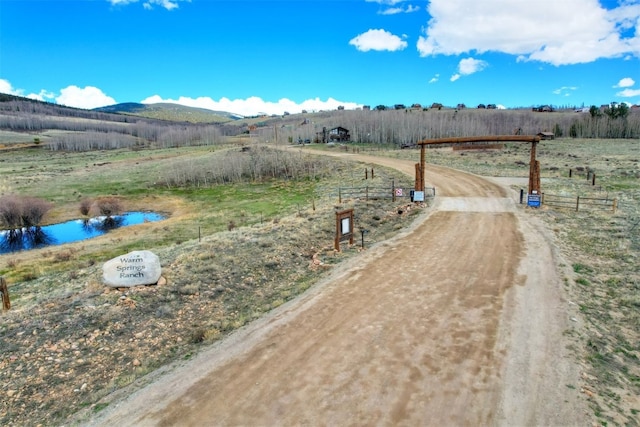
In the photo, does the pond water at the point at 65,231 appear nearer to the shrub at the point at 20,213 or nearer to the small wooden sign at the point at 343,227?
the shrub at the point at 20,213

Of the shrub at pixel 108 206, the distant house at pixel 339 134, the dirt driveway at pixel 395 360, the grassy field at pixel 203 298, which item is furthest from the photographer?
the distant house at pixel 339 134

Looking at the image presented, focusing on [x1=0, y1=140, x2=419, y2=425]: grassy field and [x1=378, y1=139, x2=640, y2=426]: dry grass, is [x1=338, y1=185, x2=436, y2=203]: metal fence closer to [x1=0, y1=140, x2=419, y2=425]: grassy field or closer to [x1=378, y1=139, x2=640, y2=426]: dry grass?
[x1=0, y1=140, x2=419, y2=425]: grassy field

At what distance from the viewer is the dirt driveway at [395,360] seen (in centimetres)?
807

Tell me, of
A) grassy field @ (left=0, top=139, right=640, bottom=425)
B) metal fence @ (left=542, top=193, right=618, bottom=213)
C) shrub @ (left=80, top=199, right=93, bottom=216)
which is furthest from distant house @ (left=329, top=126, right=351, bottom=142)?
metal fence @ (left=542, top=193, right=618, bottom=213)

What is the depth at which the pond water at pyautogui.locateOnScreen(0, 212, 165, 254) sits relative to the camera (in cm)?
3381

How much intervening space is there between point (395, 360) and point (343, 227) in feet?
32.0

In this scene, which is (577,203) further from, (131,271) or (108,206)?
(108,206)

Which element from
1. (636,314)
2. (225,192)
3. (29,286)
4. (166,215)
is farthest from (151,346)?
(225,192)

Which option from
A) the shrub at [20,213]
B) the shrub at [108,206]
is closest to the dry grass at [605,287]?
the shrub at [108,206]

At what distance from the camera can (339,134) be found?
95062 millimetres

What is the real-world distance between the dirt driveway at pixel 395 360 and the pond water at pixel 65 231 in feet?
97.8

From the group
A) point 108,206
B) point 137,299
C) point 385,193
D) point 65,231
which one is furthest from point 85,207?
point 137,299

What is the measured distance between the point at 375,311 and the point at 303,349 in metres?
3.00

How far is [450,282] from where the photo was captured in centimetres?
1456
